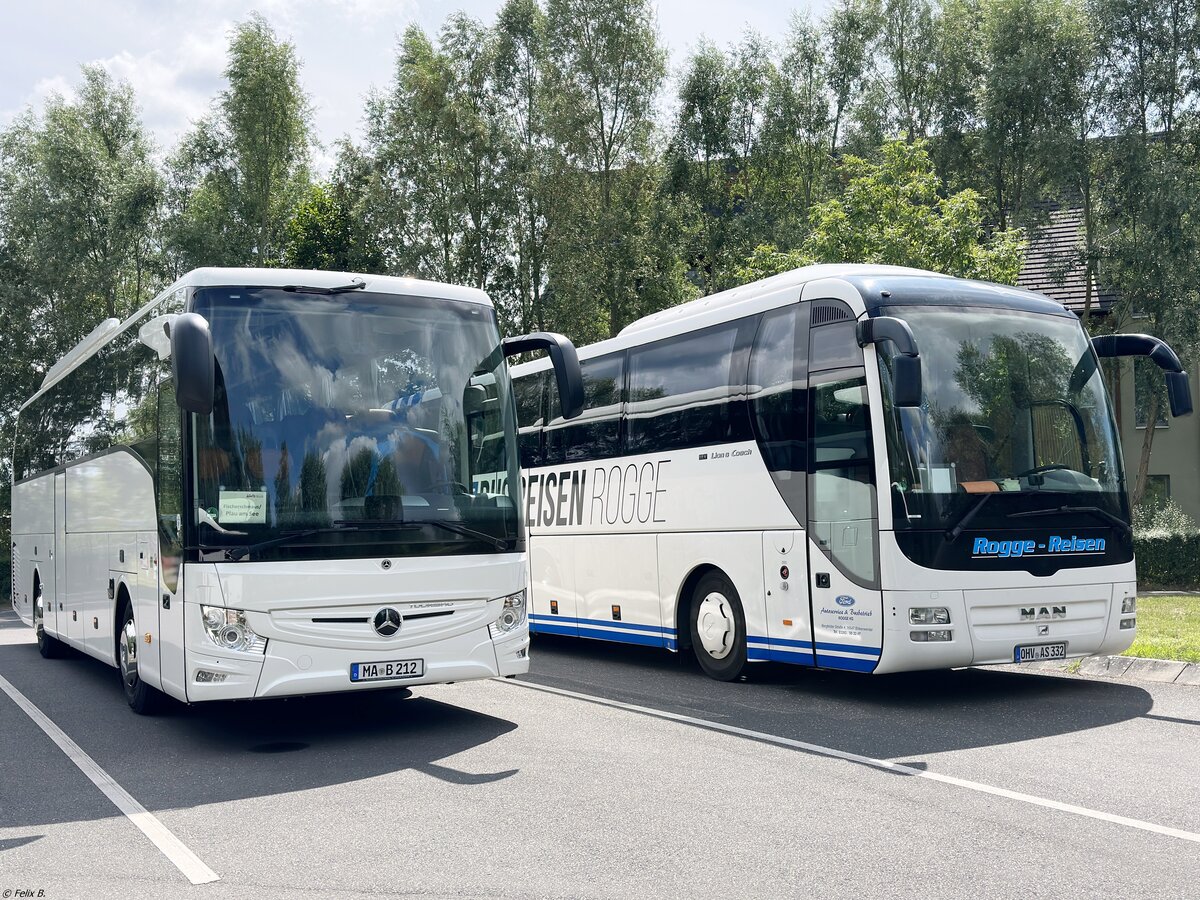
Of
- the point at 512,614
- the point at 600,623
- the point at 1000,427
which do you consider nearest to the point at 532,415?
the point at 600,623

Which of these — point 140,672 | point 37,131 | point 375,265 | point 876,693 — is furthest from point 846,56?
point 140,672

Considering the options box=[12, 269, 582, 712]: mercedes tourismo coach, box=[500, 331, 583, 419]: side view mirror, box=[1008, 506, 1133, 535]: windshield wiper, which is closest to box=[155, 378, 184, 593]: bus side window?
box=[12, 269, 582, 712]: mercedes tourismo coach

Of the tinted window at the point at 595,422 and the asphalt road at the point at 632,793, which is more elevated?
the tinted window at the point at 595,422

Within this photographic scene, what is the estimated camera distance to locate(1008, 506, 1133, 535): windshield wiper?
1027cm

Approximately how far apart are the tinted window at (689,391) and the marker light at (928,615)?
2.66 meters

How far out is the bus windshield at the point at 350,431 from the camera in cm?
871

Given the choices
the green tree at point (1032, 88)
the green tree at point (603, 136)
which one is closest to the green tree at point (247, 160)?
the green tree at point (603, 136)

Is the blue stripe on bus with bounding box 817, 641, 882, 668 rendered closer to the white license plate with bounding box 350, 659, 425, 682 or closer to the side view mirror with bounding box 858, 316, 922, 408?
the side view mirror with bounding box 858, 316, 922, 408

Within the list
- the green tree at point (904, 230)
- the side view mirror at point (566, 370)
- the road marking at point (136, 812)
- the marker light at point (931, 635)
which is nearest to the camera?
the road marking at point (136, 812)

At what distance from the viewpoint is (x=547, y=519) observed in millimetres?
15930

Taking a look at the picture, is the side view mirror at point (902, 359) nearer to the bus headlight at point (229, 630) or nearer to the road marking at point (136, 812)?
the bus headlight at point (229, 630)

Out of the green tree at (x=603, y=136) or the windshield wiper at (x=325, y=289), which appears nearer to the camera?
the windshield wiper at (x=325, y=289)

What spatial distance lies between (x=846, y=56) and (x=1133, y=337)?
3040cm

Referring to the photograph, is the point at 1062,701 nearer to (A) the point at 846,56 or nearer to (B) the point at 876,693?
(B) the point at 876,693
